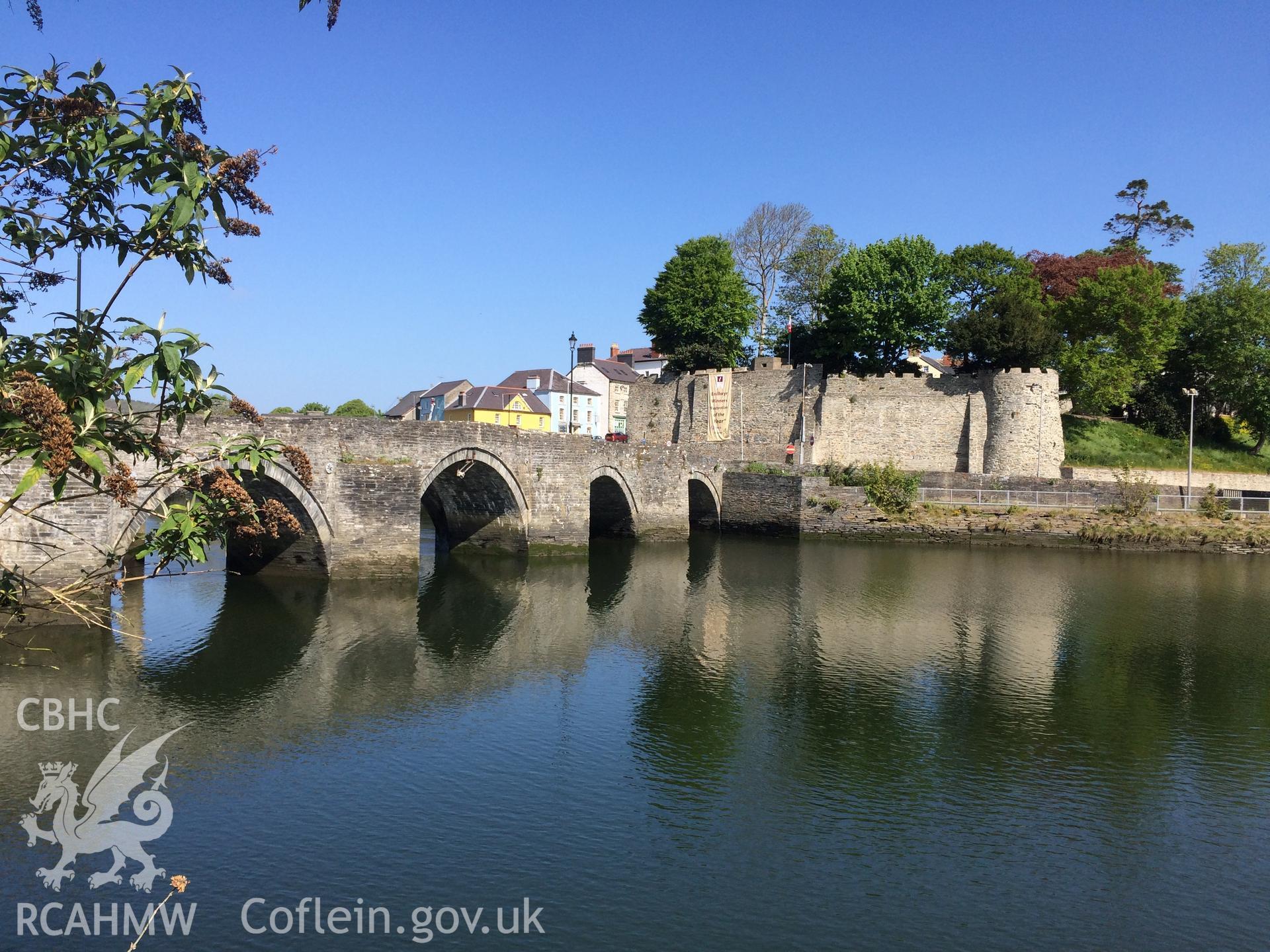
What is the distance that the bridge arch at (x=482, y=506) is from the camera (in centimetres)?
2611

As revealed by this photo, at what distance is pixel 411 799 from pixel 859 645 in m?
10.4

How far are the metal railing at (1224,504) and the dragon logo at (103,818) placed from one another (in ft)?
113

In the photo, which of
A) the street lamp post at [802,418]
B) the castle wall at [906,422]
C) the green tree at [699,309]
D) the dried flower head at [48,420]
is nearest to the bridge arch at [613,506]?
the street lamp post at [802,418]

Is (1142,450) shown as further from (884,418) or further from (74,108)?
(74,108)

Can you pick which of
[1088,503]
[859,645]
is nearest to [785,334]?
[1088,503]

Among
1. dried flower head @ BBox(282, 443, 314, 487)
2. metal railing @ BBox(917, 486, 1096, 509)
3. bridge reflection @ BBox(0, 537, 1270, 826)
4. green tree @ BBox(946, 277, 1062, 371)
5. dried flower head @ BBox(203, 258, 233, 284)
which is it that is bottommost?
bridge reflection @ BBox(0, 537, 1270, 826)

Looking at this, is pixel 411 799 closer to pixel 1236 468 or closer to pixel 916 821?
pixel 916 821

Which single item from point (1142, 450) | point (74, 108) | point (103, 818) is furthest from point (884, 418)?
point (74, 108)

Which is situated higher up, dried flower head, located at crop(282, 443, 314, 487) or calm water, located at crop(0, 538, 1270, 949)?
dried flower head, located at crop(282, 443, 314, 487)

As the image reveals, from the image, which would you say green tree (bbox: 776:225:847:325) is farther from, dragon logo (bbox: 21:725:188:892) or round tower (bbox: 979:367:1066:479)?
dragon logo (bbox: 21:725:188:892)

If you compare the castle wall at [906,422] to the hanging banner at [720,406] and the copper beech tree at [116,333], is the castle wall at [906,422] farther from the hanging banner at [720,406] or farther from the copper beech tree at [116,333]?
the copper beech tree at [116,333]

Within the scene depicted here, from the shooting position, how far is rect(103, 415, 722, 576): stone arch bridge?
68.6 ft

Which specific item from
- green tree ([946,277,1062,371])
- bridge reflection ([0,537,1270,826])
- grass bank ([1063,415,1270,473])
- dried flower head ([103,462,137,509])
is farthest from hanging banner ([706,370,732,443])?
dried flower head ([103,462,137,509])

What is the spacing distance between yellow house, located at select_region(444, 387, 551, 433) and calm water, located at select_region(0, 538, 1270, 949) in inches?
1496
